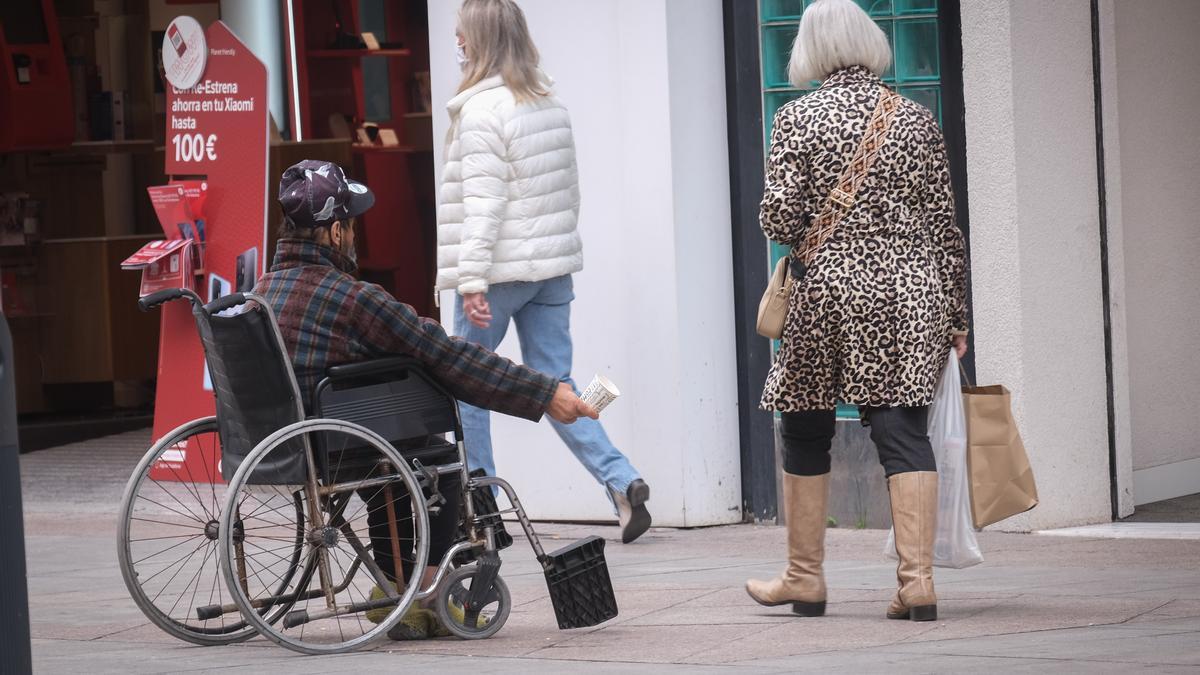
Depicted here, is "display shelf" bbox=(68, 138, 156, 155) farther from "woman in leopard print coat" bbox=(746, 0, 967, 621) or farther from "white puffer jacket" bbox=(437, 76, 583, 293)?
"woman in leopard print coat" bbox=(746, 0, 967, 621)

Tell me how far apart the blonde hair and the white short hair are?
6.12ft

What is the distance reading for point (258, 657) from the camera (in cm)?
536

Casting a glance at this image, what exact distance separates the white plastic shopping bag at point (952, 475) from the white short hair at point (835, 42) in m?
0.91

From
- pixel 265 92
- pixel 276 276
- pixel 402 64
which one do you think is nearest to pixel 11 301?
pixel 402 64

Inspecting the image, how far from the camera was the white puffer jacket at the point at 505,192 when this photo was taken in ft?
23.9

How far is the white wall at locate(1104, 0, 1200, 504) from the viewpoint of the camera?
26.9 ft

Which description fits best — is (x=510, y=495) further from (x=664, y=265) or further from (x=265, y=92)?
(x=265, y=92)

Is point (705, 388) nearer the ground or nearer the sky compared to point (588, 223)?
nearer the ground

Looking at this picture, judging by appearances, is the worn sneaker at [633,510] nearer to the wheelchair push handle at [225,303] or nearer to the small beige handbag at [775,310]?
the small beige handbag at [775,310]

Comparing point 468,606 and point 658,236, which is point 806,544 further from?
point 658,236

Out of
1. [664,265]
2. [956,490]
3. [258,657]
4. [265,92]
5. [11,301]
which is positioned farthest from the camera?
[11,301]

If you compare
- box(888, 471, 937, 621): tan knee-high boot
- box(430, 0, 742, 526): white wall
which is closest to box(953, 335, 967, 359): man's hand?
box(888, 471, 937, 621): tan knee-high boot

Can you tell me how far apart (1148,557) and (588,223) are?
2718mm

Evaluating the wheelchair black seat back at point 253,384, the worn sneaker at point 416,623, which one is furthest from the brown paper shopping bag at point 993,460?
the wheelchair black seat back at point 253,384
